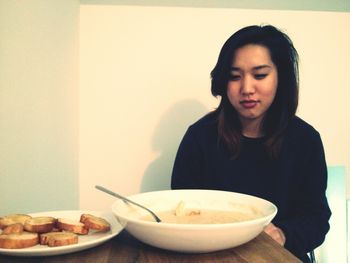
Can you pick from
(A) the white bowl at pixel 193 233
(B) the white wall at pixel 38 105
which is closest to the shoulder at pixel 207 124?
(B) the white wall at pixel 38 105

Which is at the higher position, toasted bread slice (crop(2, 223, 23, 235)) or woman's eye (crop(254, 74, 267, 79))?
woman's eye (crop(254, 74, 267, 79))

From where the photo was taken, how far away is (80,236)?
0.56 m

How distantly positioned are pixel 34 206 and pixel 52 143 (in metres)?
0.29

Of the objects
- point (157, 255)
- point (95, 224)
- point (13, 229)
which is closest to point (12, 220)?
point (13, 229)

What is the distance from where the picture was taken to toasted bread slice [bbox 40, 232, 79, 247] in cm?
49

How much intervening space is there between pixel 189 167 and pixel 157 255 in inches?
31.7

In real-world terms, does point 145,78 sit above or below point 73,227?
above

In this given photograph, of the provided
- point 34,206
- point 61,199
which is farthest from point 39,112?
point 61,199

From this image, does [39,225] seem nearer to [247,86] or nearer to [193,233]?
[193,233]

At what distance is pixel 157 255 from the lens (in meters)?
0.50

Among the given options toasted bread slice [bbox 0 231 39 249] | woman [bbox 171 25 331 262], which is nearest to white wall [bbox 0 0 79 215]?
toasted bread slice [bbox 0 231 39 249]

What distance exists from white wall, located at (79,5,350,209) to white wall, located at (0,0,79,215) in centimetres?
9

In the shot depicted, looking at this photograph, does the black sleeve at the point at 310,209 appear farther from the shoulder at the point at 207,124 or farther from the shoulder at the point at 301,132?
the shoulder at the point at 207,124

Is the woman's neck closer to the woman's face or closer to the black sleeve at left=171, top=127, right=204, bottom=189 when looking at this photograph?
the woman's face
